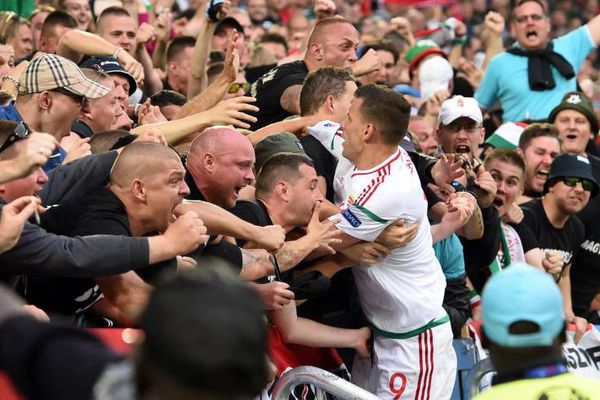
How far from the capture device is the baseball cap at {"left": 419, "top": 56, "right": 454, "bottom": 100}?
Answer: 12930mm

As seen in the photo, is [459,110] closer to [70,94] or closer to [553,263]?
[553,263]

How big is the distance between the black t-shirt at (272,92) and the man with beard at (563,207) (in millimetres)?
2115

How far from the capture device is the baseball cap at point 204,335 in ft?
9.12

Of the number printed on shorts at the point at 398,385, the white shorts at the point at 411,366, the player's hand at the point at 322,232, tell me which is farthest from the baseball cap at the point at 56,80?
the number printed on shorts at the point at 398,385

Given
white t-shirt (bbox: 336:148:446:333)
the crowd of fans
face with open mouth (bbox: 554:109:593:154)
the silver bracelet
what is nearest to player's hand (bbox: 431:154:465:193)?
the crowd of fans

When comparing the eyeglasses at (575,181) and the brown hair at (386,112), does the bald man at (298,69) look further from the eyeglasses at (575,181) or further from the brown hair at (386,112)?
the eyeglasses at (575,181)

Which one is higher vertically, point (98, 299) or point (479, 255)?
point (98, 299)

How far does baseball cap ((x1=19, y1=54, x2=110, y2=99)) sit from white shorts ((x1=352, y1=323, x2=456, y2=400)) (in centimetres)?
224

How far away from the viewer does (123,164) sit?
6160mm

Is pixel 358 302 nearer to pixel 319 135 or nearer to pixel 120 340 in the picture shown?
pixel 319 135

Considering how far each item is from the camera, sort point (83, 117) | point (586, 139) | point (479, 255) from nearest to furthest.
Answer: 1. point (83, 117)
2. point (479, 255)
3. point (586, 139)

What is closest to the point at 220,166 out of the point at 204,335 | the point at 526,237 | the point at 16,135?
the point at 16,135

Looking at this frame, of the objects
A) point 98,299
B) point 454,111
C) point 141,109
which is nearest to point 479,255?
point 454,111

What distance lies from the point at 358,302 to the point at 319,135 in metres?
1.04
